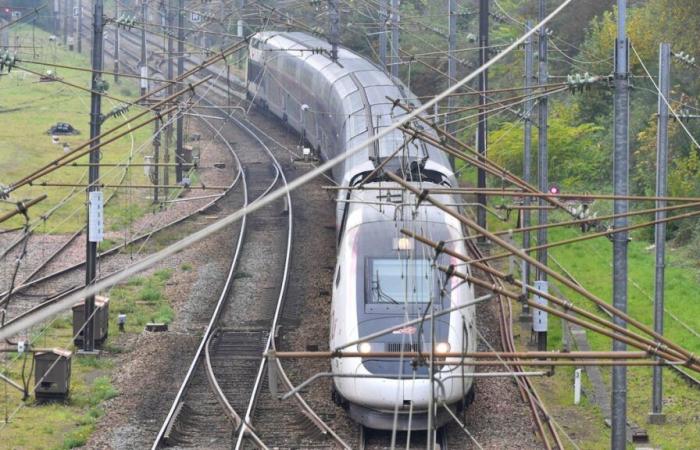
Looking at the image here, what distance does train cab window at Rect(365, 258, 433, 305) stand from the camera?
57.3 ft

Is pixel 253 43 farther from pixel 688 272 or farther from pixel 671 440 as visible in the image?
pixel 671 440

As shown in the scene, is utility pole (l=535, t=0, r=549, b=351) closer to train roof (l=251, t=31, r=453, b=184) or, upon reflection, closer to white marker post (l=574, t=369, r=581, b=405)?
train roof (l=251, t=31, r=453, b=184)

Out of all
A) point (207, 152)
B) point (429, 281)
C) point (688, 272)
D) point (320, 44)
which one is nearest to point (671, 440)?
Answer: point (429, 281)

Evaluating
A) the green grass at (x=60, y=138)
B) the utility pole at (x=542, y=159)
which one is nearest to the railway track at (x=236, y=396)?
the utility pole at (x=542, y=159)

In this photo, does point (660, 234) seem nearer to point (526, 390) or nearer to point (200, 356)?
point (526, 390)

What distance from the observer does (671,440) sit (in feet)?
58.5

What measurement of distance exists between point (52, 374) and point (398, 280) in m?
5.36

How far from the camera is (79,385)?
64.3 feet

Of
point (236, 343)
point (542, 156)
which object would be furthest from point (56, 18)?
point (542, 156)

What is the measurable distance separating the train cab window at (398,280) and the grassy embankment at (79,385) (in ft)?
14.2

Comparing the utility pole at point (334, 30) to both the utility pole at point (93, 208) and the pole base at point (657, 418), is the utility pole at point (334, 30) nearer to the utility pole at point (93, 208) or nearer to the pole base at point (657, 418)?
the utility pole at point (93, 208)

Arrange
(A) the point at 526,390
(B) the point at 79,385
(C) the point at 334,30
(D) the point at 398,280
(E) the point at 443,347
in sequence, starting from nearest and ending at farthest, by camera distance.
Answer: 1. (E) the point at 443,347
2. (D) the point at 398,280
3. (A) the point at 526,390
4. (B) the point at 79,385
5. (C) the point at 334,30

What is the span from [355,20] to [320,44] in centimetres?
2250

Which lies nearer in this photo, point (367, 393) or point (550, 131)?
point (367, 393)
